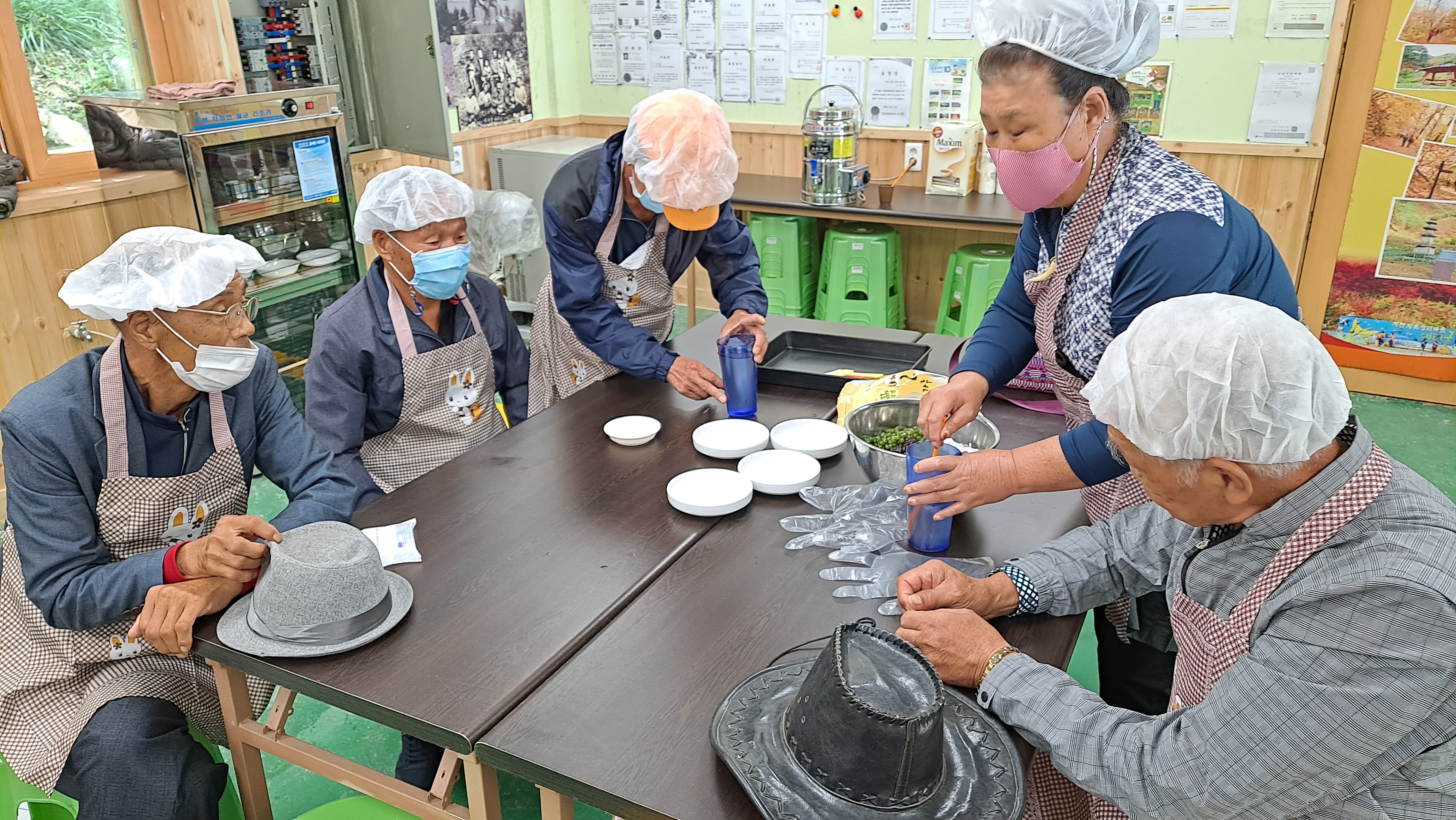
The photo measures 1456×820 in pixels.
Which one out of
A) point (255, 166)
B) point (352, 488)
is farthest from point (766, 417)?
point (255, 166)

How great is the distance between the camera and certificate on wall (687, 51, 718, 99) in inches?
222

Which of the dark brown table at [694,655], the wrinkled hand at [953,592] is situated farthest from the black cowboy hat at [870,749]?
the wrinkled hand at [953,592]

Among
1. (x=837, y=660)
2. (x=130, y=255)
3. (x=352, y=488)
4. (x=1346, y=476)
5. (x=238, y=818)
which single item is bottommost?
(x=238, y=818)

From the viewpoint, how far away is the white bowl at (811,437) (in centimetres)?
213

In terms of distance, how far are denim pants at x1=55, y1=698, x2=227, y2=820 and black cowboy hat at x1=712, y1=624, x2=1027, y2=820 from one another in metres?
1.08

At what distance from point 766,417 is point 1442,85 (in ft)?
12.2

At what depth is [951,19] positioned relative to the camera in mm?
4973

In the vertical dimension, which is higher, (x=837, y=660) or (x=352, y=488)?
(x=837, y=660)

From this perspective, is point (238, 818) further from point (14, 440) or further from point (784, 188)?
point (784, 188)

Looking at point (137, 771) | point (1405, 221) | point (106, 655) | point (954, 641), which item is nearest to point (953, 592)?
point (954, 641)

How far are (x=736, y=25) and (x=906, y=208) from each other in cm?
165

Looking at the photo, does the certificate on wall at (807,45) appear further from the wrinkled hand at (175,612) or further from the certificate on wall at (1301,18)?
the wrinkled hand at (175,612)

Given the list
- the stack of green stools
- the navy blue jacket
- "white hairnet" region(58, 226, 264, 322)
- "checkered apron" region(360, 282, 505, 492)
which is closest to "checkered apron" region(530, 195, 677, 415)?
"checkered apron" region(360, 282, 505, 492)

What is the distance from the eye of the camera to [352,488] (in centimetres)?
207
